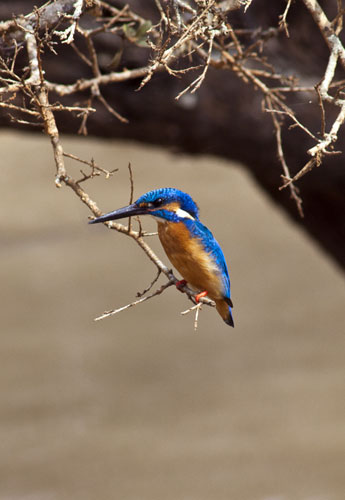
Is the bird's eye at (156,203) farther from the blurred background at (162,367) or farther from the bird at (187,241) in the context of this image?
the blurred background at (162,367)

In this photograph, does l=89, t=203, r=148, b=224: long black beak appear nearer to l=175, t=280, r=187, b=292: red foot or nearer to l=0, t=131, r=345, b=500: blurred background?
l=175, t=280, r=187, b=292: red foot

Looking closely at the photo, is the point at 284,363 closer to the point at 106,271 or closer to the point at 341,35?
the point at 106,271

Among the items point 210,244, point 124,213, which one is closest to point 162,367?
point 210,244

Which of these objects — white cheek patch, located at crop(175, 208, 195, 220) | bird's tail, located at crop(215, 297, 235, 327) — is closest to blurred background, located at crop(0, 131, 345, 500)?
bird's tail, located at crop(215, 297, 235, 327)

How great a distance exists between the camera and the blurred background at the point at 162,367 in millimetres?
3465

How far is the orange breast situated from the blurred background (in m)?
1.43

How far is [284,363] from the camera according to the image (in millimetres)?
4363

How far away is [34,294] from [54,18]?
3972 millimetres

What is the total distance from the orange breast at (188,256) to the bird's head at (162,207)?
0.02 metres

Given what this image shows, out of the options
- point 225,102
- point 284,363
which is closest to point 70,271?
point 284,363

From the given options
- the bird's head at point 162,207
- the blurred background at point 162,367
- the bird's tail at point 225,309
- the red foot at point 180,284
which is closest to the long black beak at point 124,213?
the bird's head at point 162,207

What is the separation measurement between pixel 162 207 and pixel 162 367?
10.8 ft

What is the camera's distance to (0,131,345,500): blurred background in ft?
11.4

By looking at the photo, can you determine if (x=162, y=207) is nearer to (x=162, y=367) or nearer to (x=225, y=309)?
(x=225, y=309)
